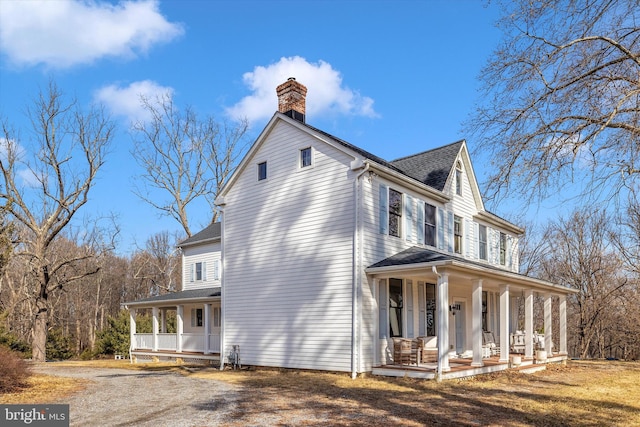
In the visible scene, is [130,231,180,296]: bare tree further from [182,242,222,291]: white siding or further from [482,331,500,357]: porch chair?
[482,331,500,357]: porch chair

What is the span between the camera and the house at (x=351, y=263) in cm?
1446

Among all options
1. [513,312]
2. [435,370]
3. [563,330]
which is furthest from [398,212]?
[513,312]

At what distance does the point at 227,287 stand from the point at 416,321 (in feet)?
22.3

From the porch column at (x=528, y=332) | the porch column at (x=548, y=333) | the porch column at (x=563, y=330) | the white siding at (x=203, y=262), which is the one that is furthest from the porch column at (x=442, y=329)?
the white siding at (x=203, y=262)

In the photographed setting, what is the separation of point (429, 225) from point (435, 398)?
309 inches

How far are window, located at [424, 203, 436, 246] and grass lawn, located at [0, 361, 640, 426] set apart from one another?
4889mm

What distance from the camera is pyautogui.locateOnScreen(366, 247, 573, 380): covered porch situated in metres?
13.6

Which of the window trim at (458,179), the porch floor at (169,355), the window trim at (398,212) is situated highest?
the window trim at (458,179)

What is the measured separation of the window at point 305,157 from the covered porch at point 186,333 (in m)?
7.50

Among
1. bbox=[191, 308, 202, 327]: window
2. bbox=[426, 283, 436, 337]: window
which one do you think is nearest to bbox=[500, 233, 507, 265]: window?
bbox=[426, 283, 436, 337]: window

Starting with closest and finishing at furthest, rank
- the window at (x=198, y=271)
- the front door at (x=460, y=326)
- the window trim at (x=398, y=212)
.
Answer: the window trim at (x=398, y=212)
the front door at (x=460, y=326)
the window at (x=198, y=271)

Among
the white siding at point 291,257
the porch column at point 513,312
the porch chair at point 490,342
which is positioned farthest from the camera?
the porch column at point 513,312

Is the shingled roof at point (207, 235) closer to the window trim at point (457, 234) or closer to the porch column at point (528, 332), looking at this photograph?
the window trim at point (457, 234)

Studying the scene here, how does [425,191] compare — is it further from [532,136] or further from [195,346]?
[195,346]
